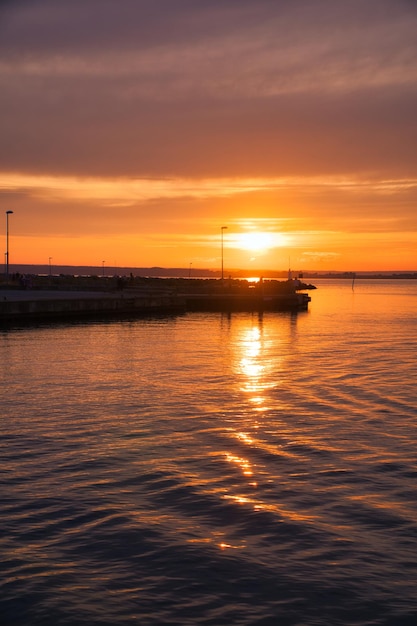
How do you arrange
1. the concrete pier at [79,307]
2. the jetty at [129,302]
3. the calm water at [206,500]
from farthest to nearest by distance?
the jetty at [129,302] < the concrete pier at [79,307] < the calm water at [206,500]

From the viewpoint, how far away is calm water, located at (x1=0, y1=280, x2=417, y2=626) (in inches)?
319

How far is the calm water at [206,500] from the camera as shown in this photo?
319 inches

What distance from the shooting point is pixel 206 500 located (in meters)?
A: 11.5

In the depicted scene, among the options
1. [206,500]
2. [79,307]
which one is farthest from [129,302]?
[206,500]

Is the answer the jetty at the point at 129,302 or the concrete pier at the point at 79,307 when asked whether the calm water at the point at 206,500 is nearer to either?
the concrete pier at the point at 79,307

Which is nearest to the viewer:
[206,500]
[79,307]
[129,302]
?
[206,500]

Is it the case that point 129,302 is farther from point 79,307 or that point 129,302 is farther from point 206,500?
point 206,500

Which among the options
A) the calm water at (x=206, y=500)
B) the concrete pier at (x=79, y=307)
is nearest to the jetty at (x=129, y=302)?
the concrete pier at (x=79, y=307)

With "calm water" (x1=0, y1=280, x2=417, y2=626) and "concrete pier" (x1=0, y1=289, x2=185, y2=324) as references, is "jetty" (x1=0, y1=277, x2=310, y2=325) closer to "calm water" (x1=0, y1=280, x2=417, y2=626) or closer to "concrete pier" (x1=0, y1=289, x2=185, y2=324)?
"concrete pier" (x1=0, y1=289, x2=185, y2=324)

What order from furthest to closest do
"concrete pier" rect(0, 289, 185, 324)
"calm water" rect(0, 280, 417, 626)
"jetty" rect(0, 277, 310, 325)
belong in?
1. "jetty" rect(0, 277, 310, 325)
2. "concrete pier" rect(0, 289, 185, 324)
3. "calm water" rect(0, 280, 417, 626)

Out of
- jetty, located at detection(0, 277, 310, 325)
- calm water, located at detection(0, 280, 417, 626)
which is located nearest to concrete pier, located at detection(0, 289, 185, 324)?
jetty, located at detection(0, 277, 310, 325)

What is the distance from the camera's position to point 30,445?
586 inches

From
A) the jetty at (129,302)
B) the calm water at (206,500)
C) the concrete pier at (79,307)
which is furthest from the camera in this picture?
the jetty at (129,302)

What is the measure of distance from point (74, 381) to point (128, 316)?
122 ft
